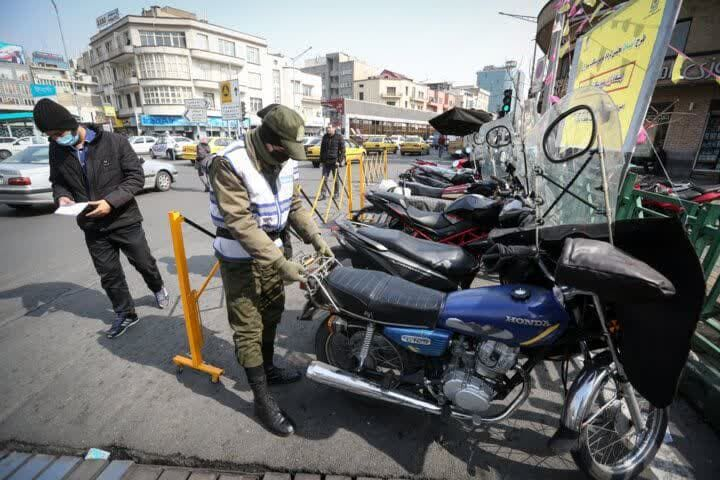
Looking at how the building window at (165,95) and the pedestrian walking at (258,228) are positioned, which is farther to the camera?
the building window at (165,95)

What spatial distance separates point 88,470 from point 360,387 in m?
1.68

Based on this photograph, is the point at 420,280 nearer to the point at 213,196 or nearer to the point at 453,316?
the point at 453,316

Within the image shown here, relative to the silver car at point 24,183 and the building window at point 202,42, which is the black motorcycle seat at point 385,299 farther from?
the building window at point 202,42

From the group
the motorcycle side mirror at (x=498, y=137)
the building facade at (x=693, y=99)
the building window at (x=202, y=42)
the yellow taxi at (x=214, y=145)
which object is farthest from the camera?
the building window at (x=202, y=42)

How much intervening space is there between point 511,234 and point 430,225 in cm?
199

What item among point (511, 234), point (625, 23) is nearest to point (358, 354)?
point (511, 234)

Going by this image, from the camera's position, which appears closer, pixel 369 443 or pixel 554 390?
pixel 369 443

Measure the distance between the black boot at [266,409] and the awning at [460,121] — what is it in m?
6.86

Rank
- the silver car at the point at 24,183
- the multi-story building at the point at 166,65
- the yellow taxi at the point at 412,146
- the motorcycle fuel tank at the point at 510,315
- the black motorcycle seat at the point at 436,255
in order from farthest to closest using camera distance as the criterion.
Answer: the multi-story building at the point at 166,65 < the yellow taxi at the point at 412,146 < the silver car at the point at 24,183 < the black motorcycle seat at the point at 436,255 < the motorcycle fuel tank at the point at 510,315

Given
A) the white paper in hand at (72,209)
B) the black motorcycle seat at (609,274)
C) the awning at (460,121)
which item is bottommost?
the white paper in hand at (72,209)

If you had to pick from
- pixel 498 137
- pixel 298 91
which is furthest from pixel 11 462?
pixel 298 91

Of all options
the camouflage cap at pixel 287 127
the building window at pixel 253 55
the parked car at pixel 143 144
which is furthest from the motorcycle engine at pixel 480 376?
the building window at pixel 253 55

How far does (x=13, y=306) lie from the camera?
3.94 m

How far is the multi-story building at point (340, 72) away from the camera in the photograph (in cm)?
6775
